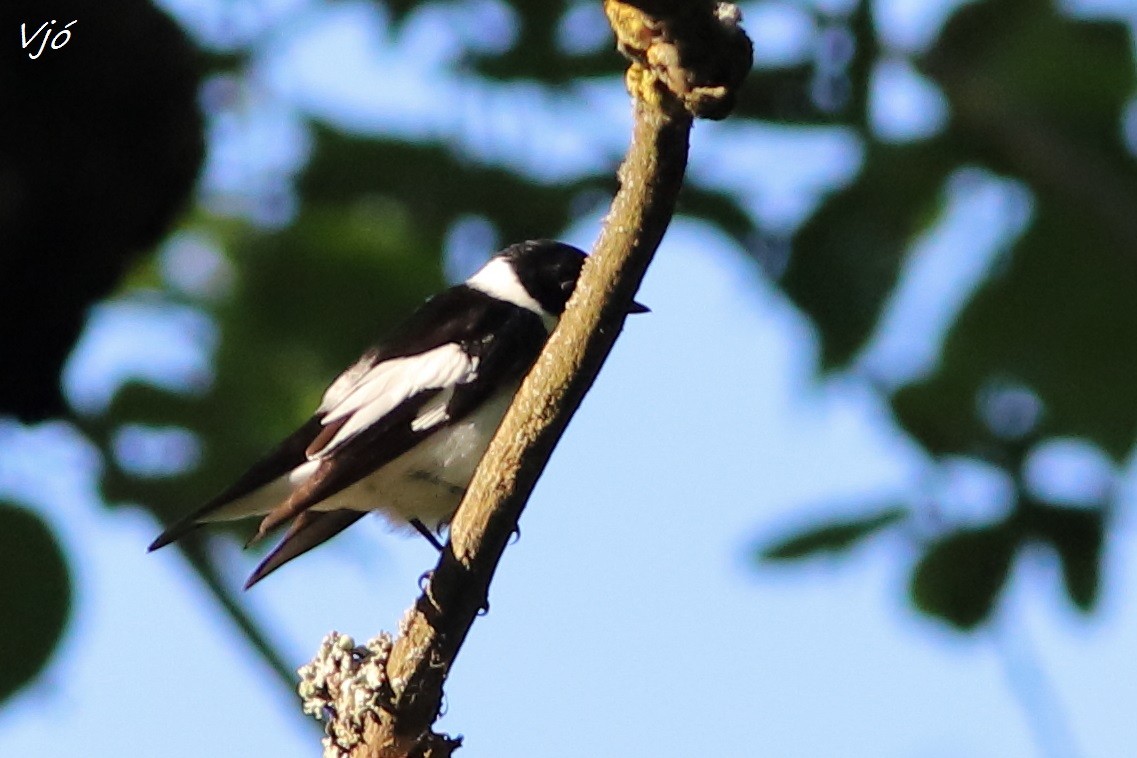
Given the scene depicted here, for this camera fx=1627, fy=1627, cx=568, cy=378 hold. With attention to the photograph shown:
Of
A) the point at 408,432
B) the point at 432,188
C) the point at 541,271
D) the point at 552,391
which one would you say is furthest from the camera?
the point at 432,188

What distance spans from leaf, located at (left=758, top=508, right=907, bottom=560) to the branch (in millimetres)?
1170

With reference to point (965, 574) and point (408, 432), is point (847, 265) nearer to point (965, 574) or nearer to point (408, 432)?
point (965, 574)

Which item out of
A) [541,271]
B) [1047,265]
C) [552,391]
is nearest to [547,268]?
[541,271]

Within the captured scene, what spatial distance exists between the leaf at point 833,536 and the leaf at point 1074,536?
250 millimetres

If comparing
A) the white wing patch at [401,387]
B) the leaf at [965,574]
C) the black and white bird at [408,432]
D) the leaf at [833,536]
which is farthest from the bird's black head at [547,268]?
the leaf at [965,574]

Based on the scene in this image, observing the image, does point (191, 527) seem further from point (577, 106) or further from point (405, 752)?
point (577, 106)

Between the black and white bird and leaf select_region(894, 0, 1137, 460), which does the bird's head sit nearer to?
the black and white bird

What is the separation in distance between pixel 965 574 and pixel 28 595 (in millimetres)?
1585

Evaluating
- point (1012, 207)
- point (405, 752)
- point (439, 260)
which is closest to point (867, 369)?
point (1012, 207)

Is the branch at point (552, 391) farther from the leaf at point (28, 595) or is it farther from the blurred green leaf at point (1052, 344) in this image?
the blurred green leaf at point (1052, 344)

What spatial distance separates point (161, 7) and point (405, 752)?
7.11 feet

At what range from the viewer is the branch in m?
1.26

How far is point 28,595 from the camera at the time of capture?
8.44 ft

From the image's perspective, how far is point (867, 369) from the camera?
3.04m
